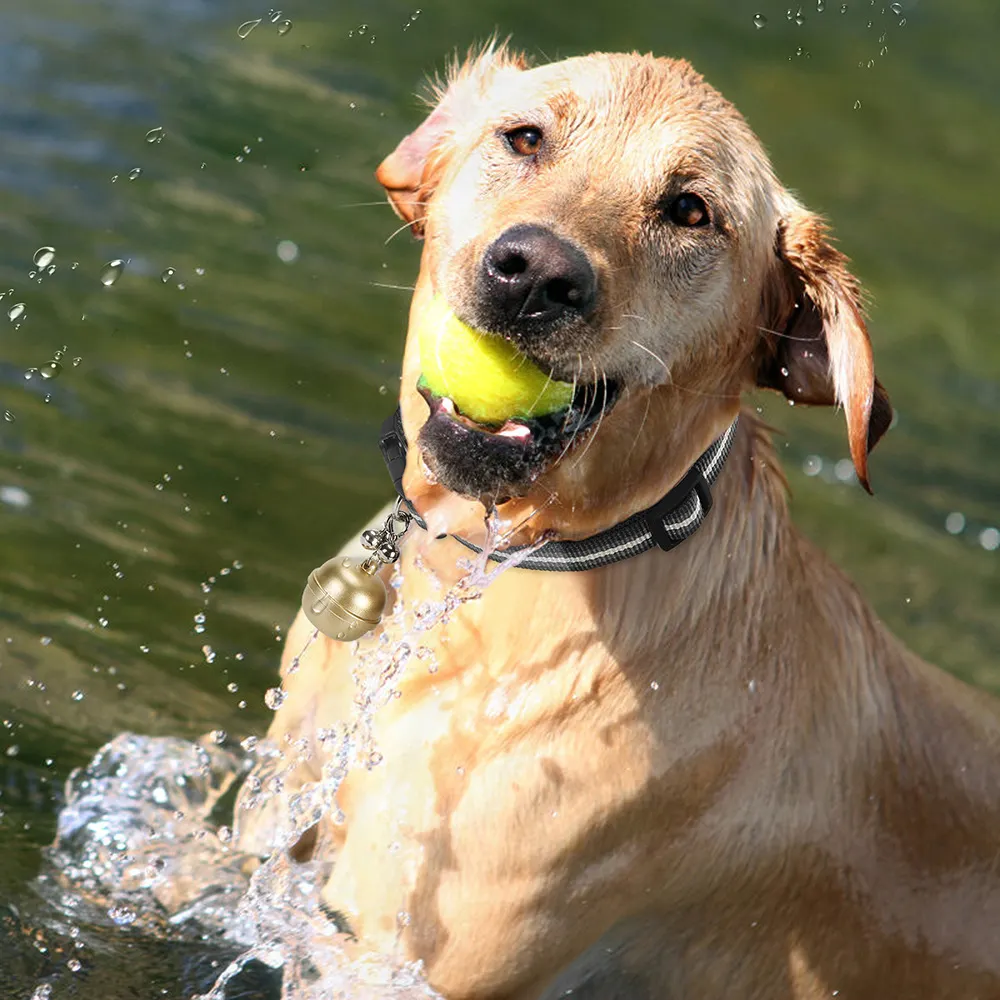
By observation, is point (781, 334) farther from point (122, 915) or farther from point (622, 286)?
point (122, 915)

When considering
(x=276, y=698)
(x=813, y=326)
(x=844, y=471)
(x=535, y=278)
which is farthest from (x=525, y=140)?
(x=844, y=471)

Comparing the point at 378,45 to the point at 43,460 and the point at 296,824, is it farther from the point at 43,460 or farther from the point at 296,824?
the point at 296,824

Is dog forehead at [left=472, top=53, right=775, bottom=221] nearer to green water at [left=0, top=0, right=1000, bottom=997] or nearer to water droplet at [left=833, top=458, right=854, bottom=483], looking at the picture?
green water at [left=0, top=0, right=1000, bottom=997]

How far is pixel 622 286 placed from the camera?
3670mm

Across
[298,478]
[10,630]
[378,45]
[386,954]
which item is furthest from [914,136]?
[386,954]

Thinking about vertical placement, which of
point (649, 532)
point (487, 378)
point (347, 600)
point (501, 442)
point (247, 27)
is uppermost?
point (487, 378)

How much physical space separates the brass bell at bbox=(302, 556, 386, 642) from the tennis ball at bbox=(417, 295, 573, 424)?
32.3 inches

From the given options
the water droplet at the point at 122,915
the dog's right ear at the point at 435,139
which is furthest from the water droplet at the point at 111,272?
the water droplet at the point at 122,915

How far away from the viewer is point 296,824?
4496 millimetres

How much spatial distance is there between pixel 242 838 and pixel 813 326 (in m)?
2.48

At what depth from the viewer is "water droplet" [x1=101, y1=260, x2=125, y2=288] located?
7.40m

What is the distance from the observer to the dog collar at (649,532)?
393 centimetres

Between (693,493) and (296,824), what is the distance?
1542 mm

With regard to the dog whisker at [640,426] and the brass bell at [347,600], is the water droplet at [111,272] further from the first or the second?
the dog whisker at [640,426]
